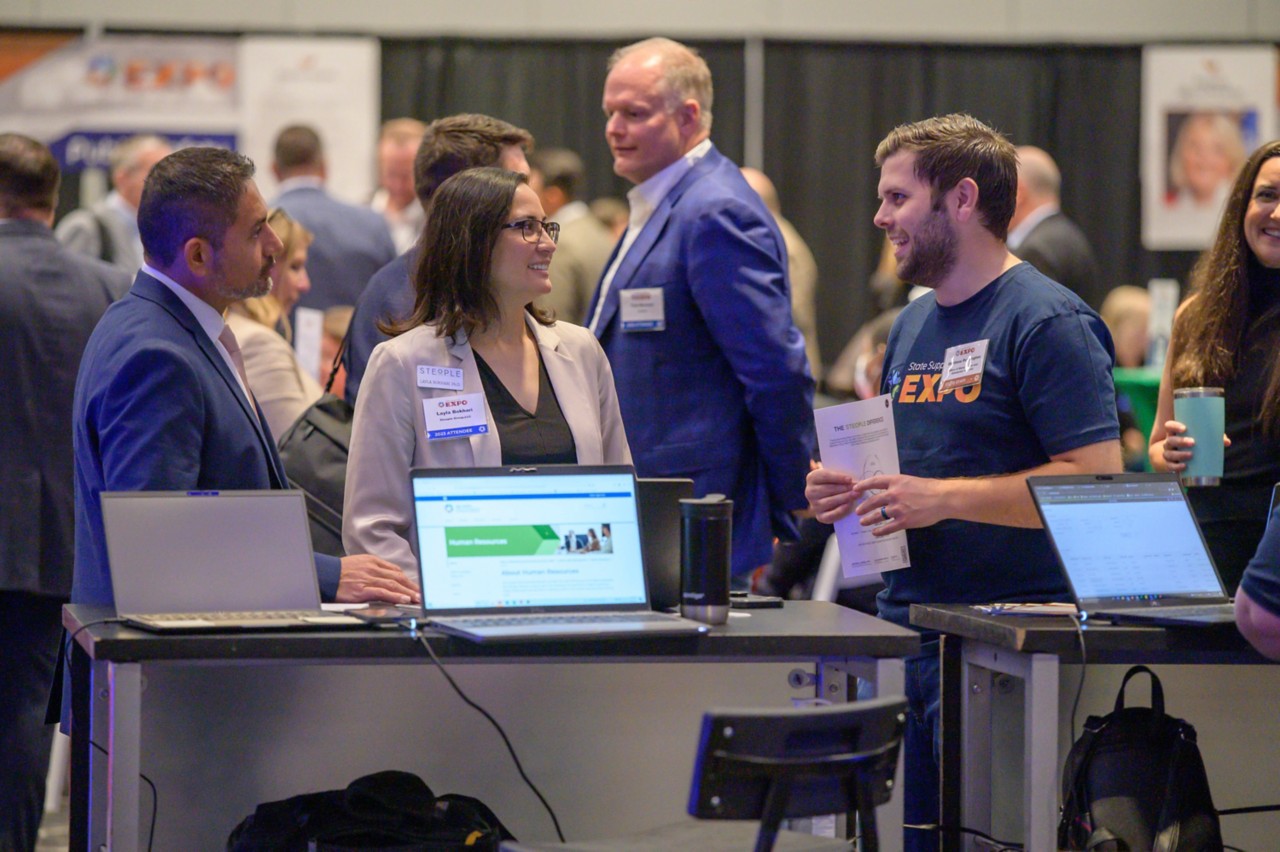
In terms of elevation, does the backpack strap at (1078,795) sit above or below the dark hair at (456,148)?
below

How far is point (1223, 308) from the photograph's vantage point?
305 centimetres

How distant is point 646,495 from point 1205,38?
714 cm

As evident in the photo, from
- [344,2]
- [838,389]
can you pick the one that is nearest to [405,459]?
[838,389]

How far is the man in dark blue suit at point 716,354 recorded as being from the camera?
350 cm

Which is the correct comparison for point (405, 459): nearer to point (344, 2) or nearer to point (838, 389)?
point (838, 389)

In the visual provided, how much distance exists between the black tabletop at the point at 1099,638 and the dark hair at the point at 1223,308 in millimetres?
762

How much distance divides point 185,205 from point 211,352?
282mm

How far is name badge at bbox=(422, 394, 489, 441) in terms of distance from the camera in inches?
108

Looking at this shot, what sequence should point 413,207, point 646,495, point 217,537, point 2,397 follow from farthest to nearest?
point 413,207
point 2,397
point 646,495
point 217,537

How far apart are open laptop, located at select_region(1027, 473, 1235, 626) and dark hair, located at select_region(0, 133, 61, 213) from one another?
2539 millimetres

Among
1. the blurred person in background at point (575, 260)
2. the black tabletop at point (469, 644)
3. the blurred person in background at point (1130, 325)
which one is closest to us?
the black tabletop at point (469, 644)

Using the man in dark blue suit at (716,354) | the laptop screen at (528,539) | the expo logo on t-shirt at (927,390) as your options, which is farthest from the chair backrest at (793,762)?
the man in dark blue suit at (716,354)

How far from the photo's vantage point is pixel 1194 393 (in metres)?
2.70

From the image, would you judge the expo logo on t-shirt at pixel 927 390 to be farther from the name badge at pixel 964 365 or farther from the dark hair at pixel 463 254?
the dark hair at pixel 463 254
